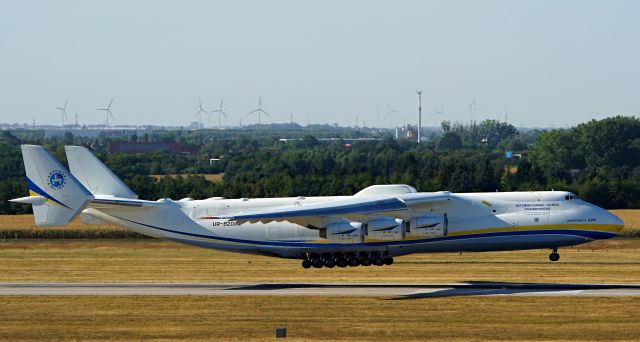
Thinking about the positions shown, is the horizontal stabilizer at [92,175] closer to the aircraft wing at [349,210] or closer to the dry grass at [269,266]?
the dry grass at [269,266]

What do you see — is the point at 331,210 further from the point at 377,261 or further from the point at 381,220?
the point at 377,261

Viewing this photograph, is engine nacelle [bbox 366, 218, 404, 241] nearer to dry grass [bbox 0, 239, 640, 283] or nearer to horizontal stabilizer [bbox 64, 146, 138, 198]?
dry grass [bbox 0, 239, 640, 283]

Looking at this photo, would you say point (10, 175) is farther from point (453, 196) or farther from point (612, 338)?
point (612, 338)

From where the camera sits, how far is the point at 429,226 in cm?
4219

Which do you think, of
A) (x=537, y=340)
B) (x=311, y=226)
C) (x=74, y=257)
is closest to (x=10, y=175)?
(x=74, y=257)

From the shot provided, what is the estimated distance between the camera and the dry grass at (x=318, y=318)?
29797 mm

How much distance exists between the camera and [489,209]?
42781 mm

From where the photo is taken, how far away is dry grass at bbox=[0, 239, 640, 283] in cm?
4394

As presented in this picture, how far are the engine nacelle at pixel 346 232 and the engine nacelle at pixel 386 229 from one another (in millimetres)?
358

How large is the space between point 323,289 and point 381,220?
408 centimetres

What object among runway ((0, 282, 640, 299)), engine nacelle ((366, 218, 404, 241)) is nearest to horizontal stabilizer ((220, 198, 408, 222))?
engine nacelle ((366, 218, 404, 241))

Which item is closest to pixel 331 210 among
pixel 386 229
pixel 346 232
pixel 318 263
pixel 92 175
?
pixel 346 232

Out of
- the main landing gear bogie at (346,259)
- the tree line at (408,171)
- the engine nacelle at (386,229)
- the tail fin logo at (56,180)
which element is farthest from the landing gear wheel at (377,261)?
the tree line at (408,171)

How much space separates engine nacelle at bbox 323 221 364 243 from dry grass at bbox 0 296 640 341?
20.0 ft
